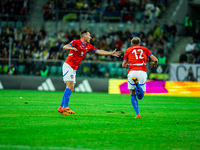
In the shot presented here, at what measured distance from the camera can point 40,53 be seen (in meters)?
31.2

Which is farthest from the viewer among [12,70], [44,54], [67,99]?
[44,54]

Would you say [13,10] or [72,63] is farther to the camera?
[13,10]

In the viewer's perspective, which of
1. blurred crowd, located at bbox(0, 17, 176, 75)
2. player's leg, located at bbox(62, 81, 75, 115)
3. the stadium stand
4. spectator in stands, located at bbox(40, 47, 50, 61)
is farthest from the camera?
spectator in stands, located at bbox(40, 47, 50, 61)

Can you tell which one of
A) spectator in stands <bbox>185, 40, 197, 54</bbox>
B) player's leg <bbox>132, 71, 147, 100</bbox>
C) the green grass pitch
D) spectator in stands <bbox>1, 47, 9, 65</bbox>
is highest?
spectator in stands <bbox>185, 40, 197, 54</bbox>

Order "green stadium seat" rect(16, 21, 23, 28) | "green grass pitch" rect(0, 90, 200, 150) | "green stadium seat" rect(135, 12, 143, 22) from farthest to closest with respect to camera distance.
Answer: "green stadium seat" rect(16, 21, 23, 28) < "green stadium seat" rect(135, 12, 143, 22) < "green grass pitch" rect(0, 90, 200, 150)

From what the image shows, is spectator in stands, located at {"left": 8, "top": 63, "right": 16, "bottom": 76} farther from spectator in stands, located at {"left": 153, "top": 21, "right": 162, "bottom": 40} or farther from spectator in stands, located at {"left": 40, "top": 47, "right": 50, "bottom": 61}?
spectator in stands, located at {"left": 153, "top": 21, "right": 162, "bottom": 40}

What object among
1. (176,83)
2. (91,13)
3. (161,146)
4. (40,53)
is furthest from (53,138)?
(91,13)

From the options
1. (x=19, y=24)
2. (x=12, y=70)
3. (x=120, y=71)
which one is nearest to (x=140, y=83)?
(x=120, y=71)

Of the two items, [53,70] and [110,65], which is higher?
[110,65]

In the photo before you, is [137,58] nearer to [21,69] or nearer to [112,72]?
[112,72]

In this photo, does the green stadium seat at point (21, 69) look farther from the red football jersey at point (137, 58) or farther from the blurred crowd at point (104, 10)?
the red football jersey at point (137, 58)

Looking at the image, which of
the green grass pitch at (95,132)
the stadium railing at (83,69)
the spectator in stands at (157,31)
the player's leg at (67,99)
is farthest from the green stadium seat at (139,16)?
the green grass pitch at (95,132)

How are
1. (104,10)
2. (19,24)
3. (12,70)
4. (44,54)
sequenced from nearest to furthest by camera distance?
(12,70)
(44,54)
(104,10)
(19,24)

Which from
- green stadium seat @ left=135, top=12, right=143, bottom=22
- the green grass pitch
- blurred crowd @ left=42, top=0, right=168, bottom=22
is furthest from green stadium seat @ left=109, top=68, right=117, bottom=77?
the green grass pitch
